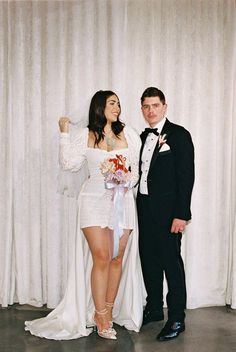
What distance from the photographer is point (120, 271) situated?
12.4 ft

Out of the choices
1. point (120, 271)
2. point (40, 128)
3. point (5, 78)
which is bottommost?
point (120, 271)

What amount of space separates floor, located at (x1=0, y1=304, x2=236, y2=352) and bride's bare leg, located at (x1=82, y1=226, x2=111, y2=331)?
171mm

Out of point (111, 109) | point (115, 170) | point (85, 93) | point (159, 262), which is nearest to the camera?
point (115, 170)

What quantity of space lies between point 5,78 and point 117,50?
3.11 feet

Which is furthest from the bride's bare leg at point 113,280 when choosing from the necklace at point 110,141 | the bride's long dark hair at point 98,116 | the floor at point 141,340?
the bride's long dark hair at point 98,116

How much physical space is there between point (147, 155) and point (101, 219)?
22.3 inches

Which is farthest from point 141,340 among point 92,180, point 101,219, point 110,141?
point 110,141

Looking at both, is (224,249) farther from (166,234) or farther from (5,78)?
(5,78)

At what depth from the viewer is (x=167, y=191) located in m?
3.67

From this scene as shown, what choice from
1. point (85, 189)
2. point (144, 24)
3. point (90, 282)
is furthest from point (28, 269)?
point (144, 24)

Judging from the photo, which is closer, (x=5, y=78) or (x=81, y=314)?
(x=81, y=314)

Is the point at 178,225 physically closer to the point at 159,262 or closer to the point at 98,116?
the point at 159,262

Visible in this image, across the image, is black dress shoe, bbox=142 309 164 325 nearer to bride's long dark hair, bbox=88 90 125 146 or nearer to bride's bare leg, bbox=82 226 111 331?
bride's bare leg, bbox=82 226 111 331

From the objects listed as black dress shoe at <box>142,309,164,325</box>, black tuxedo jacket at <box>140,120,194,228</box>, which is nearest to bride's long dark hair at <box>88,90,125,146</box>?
black tuxedo jacket at <box>140,120,194,228</box>
